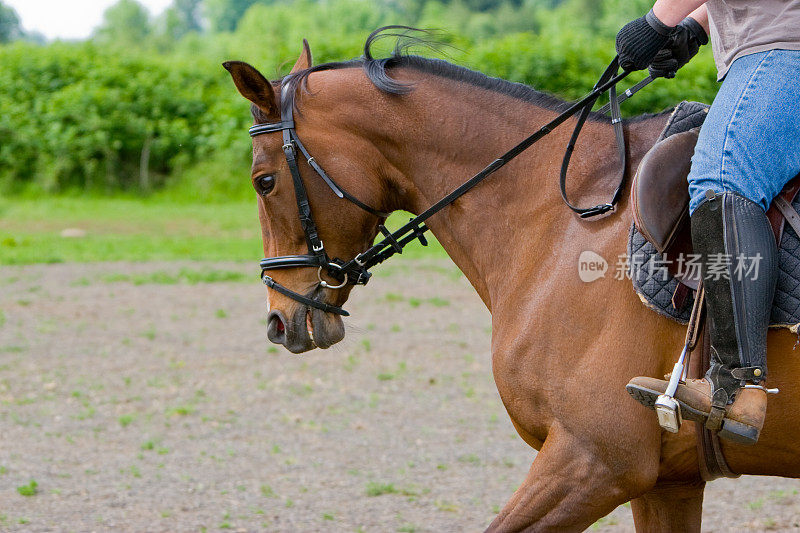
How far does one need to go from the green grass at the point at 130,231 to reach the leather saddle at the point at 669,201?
10.7m

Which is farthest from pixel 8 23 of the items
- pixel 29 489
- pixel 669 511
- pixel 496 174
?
pixel 669 511

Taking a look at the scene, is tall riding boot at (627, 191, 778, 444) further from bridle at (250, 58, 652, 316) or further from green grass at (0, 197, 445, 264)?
green grass at (0, 197, 445, 264)

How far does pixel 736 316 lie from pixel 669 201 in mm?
406

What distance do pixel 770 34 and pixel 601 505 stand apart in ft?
5.05

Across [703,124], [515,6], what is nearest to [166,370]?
[703,124]

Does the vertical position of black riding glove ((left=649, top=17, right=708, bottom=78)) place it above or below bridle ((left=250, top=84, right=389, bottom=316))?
above

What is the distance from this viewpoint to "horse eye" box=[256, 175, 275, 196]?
10.6ft

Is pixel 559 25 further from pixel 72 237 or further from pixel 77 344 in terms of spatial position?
pixel 77 344

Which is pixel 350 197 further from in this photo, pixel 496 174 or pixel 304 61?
pixel 304 61

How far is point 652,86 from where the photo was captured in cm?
1838

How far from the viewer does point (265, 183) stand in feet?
10.7

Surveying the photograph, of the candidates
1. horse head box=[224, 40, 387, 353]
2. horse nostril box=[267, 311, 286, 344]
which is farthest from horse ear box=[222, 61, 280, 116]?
horse nostril box=[267, 311, 286, 344]

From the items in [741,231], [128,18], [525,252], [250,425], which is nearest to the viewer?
[741,231]

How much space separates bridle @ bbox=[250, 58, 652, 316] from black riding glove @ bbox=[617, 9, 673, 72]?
0.40 ft
